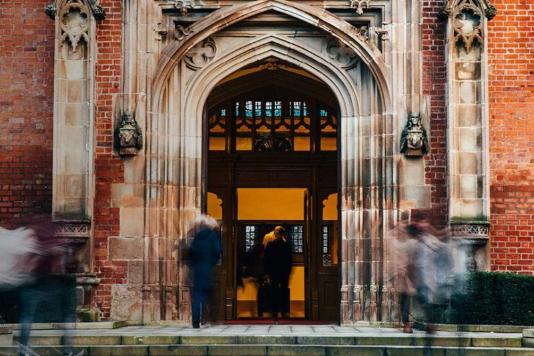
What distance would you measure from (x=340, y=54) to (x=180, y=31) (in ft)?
7.77

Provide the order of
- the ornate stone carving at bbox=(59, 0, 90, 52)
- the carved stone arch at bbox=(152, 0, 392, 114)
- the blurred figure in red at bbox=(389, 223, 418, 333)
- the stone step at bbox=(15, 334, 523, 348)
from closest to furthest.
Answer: the stone step at bbox=(15, 334, 523, 348) < the blurred figure in red at bbox=(389, 223, 418, 333) < the ornate stone carving at bbox=(59, 0, 90, 52) < the carved stone arch at bbox=(152, 0, 392, 114)

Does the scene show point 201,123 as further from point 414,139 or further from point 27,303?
point 27,303

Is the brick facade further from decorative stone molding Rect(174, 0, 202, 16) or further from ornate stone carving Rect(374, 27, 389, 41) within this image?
decorative stone molding Rect(174, 0, 202, 16)

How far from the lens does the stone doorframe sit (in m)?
16.9

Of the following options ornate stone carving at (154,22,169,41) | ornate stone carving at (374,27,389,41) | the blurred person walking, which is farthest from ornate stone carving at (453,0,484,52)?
the blurred person walking

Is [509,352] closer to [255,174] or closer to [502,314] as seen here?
[502,314]

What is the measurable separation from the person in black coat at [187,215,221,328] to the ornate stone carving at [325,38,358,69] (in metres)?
3.56

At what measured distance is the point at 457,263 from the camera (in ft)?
53.7

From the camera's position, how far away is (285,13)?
56.5 feet

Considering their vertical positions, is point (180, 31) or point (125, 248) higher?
point (180, 31)

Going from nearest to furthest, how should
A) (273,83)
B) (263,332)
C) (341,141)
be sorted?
(263,332) → (341,141) → (273,83)

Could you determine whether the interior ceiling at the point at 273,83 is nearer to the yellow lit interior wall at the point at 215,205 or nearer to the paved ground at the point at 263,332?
the yellow lit interior wall at the point at 215,205

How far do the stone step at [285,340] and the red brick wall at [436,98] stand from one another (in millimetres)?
3761

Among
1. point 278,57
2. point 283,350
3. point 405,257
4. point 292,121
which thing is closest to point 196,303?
point 283,350
